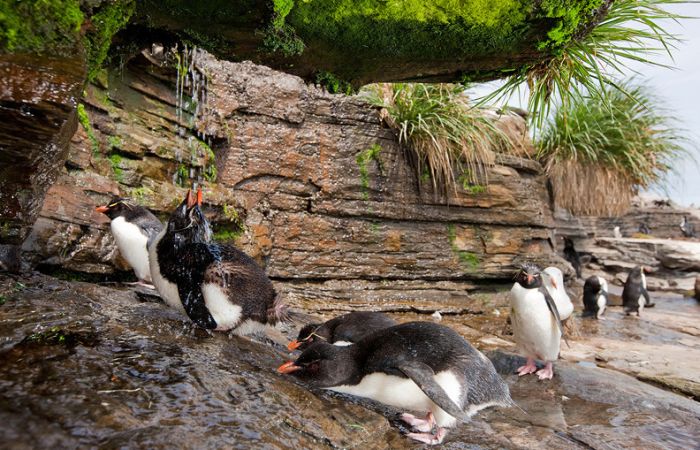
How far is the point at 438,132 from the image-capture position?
738 centimetres

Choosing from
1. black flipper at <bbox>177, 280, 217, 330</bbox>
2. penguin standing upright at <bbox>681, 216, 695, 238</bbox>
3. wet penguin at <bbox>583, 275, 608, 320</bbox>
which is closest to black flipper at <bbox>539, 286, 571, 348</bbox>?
black flipper at <bbox>177, 280, 217, 330</bbox>

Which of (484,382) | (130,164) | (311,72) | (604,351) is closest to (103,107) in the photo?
(130,164)

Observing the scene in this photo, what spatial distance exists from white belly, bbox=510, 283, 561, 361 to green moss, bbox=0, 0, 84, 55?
13.6 feet

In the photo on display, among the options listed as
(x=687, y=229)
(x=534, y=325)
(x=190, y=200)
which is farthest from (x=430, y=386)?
(x=687, y=229)

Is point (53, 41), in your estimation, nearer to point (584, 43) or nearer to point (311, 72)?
point (311, 72)

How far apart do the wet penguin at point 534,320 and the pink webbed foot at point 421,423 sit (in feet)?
6.49

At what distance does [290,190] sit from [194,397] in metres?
4.63

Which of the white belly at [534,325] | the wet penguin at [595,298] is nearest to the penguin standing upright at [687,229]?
the wet penguin at [595,298]

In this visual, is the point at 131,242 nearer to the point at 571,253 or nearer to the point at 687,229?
the point at 571,253

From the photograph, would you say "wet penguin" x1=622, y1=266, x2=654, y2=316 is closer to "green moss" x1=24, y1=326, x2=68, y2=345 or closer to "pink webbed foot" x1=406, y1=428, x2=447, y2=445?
"pink webbed foot" x1=406, y1=428, x2=447, y2=445

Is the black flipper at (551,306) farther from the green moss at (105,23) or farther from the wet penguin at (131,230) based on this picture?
the green moss at (105,23)

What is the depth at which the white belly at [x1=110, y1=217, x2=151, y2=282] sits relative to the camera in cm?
430

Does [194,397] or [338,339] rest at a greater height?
[194,397]

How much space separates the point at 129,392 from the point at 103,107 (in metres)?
3.73
